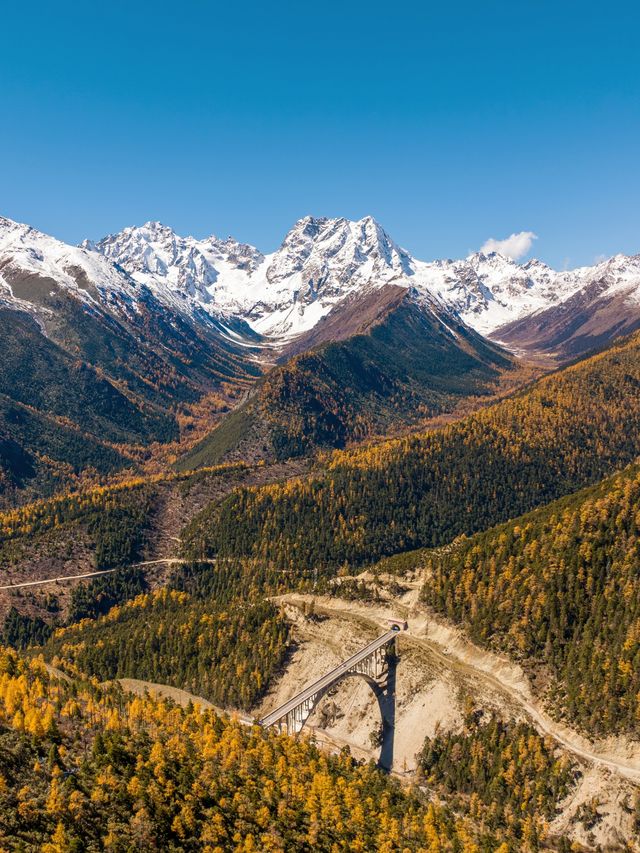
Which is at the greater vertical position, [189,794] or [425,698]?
[425,698]

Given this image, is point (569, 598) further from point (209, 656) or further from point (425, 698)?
point (209, 656)

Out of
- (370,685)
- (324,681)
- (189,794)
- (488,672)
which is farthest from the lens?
(370,685)

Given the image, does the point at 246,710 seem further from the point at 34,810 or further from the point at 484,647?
the point at 34,810

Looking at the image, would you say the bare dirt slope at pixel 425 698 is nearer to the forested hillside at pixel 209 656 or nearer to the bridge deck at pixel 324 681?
the forested hillside at pixel 209 656

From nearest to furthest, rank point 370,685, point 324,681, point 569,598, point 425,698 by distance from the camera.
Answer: point 324,681, point 425,698, point 569,598, point 370,685

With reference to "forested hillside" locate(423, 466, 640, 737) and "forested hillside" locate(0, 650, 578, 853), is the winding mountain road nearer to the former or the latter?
"forested hillside" locate(423, 466, 640, 737)

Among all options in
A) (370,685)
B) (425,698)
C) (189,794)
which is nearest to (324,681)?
(370,685)

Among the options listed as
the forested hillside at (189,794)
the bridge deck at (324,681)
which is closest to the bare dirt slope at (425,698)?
the bridge deck at (324,681)
